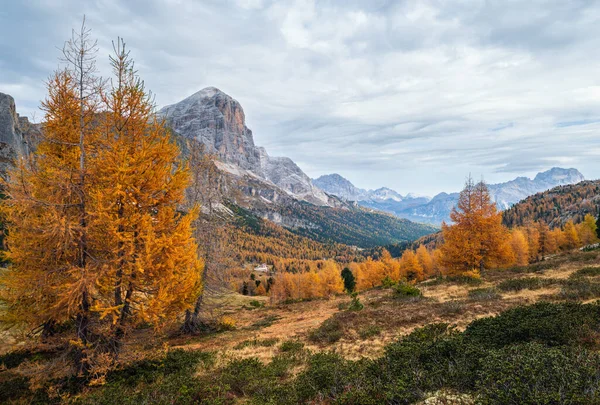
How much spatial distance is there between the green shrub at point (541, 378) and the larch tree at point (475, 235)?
27193 mm

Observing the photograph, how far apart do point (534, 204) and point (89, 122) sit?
235365 mm

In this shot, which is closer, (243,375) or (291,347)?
(243,375)

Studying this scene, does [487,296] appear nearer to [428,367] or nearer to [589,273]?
[589,273]

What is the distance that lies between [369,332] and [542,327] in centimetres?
721

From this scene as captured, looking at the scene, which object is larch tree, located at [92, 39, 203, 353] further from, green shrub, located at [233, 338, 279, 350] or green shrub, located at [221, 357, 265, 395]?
green shrub, located at [233, 338, 279, 350]

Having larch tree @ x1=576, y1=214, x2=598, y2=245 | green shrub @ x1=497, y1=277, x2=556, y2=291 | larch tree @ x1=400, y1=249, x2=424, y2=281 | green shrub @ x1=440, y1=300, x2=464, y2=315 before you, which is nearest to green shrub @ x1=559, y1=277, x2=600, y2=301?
green shrub @ x1=497, y1=277, x2=556, y2=291

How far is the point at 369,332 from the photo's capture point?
1389 cm

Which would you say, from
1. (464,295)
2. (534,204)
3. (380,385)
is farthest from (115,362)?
(534,204)

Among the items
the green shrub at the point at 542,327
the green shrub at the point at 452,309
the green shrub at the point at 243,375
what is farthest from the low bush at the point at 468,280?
the green shrub at the point at 243,375

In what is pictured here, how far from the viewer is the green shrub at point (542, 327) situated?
26.2 ft

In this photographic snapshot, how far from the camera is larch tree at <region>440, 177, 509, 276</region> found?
3027 cm

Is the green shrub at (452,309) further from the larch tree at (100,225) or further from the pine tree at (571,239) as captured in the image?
the pine tree at (571,239)

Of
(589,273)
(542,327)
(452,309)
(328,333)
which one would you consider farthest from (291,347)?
(589,273)

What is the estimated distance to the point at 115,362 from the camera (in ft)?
33.3
